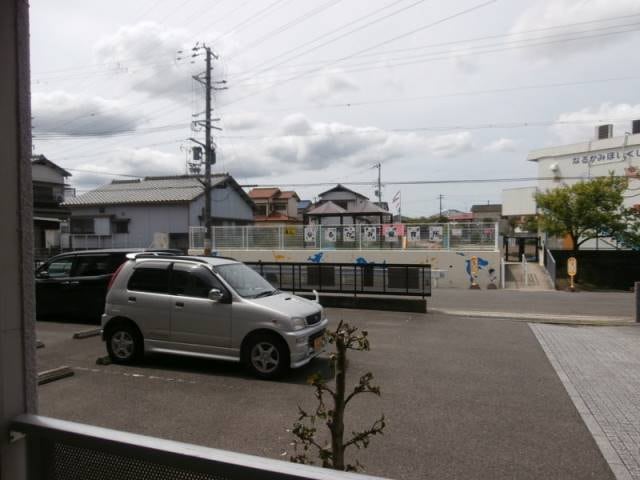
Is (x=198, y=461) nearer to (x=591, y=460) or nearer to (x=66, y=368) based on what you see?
(x=591, y=460)

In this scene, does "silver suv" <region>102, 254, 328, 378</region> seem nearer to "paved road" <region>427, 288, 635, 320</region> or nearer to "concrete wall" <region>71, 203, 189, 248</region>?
"paved road" <region>427, 288, 635, 320</region>

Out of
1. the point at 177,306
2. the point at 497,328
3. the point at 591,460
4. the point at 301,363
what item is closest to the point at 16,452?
the point at 591,460

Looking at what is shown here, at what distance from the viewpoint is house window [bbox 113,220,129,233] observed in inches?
1431

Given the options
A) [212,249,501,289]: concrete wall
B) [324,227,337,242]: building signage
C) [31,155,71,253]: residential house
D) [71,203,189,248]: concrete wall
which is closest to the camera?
[212,249,501,289]: concrete wall

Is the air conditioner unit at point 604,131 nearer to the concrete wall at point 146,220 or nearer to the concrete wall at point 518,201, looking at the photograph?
the concrete wall at point 518,201

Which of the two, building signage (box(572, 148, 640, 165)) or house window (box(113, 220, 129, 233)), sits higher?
building signage (box(572, 148, 640, 165))

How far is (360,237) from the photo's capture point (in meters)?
25.1

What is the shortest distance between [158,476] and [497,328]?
34.4 ft

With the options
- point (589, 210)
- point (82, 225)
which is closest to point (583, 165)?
point (589, 210)

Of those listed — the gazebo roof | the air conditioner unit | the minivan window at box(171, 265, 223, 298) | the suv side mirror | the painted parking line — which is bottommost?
the painted parking line

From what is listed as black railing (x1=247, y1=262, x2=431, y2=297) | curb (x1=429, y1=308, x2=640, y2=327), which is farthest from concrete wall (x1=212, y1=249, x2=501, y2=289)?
black railing (x1=247, y1=262, x2=431, y2=297)

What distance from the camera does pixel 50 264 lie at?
36.6ft

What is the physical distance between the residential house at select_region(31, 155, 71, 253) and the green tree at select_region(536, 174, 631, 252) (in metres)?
29.3

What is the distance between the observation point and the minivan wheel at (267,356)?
6.43 m
